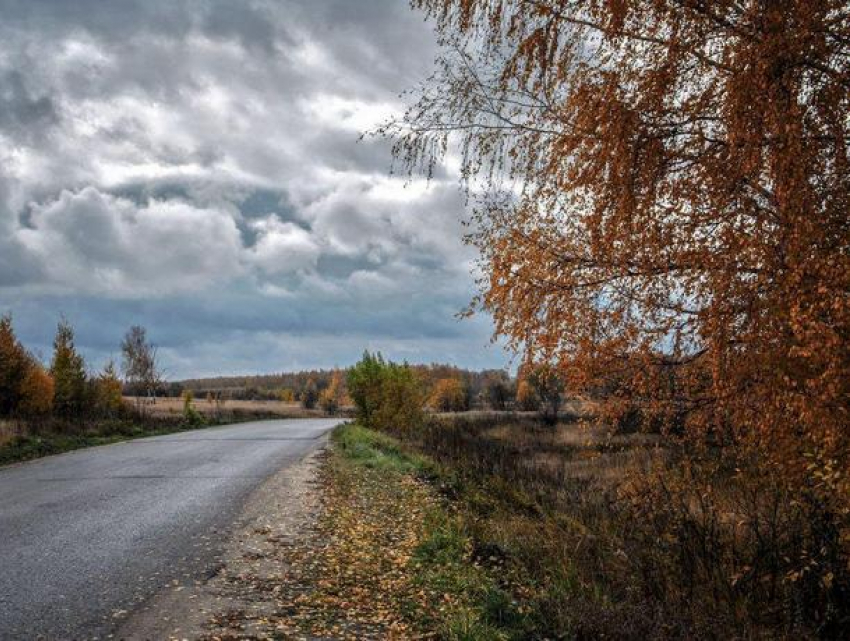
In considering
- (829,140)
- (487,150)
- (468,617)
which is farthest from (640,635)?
(487,150)

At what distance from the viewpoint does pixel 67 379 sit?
40.2 m

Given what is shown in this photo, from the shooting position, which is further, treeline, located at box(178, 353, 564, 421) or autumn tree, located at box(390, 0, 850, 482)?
treeline, located at box(178, 353, 564, 421)

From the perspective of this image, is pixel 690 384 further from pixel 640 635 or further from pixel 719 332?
pixel 640 635

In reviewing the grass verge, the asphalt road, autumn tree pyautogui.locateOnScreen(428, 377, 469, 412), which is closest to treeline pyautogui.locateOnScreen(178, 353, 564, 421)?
autumn tree pyautogui.locateOnScreen(428, 377, 469, 412)

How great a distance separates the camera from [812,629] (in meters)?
5.63

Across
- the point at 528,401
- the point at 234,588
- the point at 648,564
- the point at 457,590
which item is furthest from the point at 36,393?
the point at 528,401

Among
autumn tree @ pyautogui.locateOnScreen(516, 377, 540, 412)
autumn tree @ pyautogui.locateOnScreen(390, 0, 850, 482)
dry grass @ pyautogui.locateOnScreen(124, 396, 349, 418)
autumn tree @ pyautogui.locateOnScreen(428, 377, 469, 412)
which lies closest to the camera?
autumn tree @ pyautogui.locateOnScreen(390, 0, 850, 482)

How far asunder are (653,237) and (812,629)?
3548 millimetres

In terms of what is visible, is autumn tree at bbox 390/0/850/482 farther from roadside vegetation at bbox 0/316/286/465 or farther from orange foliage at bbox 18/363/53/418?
orange foliage at bbox 18/363/53/418

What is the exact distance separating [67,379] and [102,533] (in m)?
36.0

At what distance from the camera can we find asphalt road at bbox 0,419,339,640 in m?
5.81

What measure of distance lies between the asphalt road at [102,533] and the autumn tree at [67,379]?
24.7 metres

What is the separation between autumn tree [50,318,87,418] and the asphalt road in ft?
81.0

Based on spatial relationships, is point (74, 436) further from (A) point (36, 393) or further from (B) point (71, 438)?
(A) point (36, 393)
